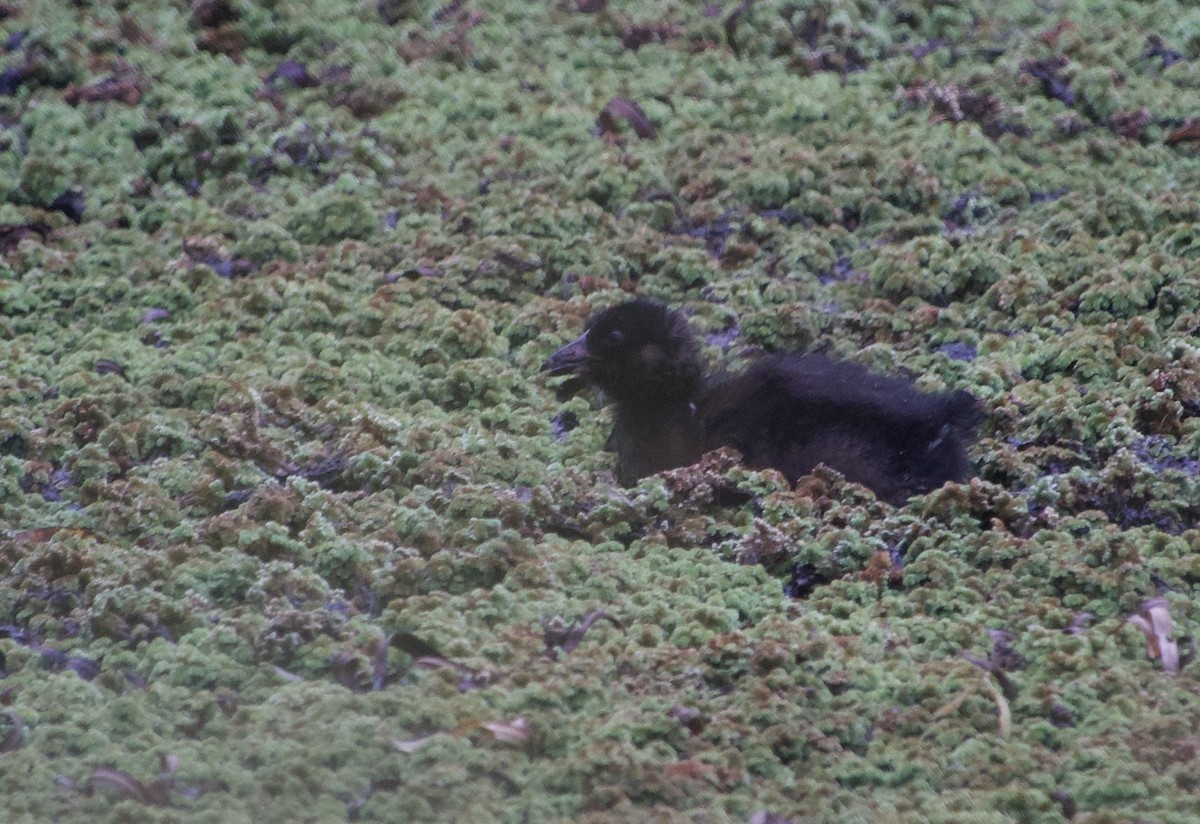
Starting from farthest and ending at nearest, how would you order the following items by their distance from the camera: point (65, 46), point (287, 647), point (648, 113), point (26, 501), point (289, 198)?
point (65, 46)
point (648, 113)
point (289, 198)
point (26, 501)
point (287, 647)

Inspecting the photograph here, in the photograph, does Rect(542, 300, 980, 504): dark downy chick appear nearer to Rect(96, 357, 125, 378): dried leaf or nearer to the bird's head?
the bird's head

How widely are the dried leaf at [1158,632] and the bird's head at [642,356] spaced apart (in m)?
2.31

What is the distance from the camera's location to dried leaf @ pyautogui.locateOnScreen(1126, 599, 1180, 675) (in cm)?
406

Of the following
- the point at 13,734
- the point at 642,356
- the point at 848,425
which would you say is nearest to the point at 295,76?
the point at 642,356

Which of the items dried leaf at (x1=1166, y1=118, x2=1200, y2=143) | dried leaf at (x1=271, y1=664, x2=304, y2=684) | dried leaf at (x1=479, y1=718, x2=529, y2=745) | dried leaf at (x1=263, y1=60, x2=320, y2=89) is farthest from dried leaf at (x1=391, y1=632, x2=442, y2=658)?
dried leaf at (x1=1166, y1=118, x2=1200, y2=143)

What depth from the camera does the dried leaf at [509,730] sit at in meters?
3.79

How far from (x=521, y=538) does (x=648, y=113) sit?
13.7ft

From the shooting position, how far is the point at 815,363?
5914mm

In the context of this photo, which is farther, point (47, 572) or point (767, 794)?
point (47, 572)

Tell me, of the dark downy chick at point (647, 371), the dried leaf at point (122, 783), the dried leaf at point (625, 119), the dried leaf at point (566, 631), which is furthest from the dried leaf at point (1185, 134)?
the dried leaf at point (122, 783)

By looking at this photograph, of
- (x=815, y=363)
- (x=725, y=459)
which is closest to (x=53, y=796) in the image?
(x=725, y=459)

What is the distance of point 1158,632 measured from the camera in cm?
415

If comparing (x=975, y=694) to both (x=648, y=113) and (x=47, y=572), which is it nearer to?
(x=47, y=572)

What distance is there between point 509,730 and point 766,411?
2.23m
